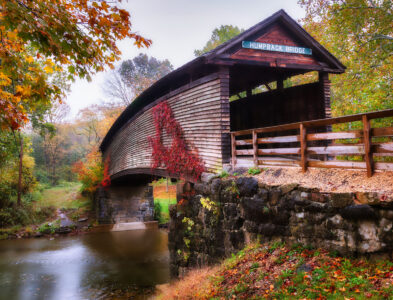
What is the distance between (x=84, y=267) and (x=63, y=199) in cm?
1654

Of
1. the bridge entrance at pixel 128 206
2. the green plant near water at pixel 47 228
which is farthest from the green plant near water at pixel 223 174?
the green plant near water at pixel 47 228

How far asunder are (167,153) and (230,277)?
663 centimetres

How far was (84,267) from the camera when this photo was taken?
14273 millimetres

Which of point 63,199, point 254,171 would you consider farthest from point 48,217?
point 254,171

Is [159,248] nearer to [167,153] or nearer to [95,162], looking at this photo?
[167,153]

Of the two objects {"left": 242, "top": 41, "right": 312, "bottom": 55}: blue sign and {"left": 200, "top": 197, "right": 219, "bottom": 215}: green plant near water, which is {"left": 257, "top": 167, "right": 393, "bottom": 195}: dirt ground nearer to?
{"left": 200, "top": 197, "right": 219, "bottom": 215}: green plant near water

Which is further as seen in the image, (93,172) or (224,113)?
(93,172)

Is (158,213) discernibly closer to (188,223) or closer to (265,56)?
(188,223)

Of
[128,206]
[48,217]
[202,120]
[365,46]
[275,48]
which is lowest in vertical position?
[48,217]

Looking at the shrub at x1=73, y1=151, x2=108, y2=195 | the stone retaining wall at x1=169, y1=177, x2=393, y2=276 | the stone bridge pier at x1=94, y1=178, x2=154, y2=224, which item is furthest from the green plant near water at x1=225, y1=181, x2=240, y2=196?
the shrub at x1=73, y1=151, x2=108, y2=195

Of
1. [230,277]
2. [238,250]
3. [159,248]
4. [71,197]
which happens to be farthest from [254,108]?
[71,197]

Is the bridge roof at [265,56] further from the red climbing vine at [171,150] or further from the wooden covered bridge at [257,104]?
the red climbing vine at [171,150]

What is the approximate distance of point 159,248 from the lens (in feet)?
57.2

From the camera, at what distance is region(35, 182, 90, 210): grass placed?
87.0 feet
